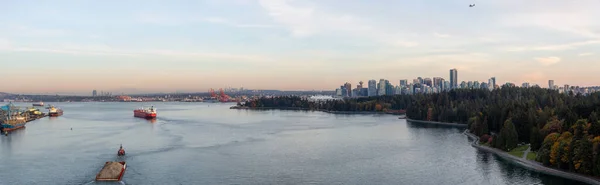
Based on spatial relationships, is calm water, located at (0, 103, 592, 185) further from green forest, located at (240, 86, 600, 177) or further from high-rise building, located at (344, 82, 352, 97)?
high-rise building, located at (344, 82, 352, 97)

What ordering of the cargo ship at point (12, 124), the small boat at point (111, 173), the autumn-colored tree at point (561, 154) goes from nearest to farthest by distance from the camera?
the small boat at point (111, 173) < the autumn-colored tree at point (561, 154) < the cargo ship at point (12, 124)

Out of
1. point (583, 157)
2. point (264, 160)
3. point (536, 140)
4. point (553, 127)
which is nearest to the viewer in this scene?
point (583, 157)

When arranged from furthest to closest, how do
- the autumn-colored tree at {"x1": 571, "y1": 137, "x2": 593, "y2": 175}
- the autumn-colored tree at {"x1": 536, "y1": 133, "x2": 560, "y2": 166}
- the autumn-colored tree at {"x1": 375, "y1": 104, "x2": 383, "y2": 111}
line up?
the autumn-colored tree at {"x1": 375, "y1": 104, "x2": 383, "y2": 111}, the autumn-colored tree at {"x1": 536, "y1": 133, "x2": 560, "y2": 166}, the autumn-colored tree at {"x1": 571, "y1": 137, "x2": 593, "y2": 175}

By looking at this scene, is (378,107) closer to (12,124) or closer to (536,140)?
(12,124)

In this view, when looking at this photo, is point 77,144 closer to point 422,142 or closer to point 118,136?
point 118,136

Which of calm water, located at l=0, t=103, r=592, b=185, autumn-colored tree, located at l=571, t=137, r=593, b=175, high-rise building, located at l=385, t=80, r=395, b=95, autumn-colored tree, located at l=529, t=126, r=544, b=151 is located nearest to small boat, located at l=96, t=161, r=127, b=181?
calm water, located at l=0, t=103, r=592, b=185

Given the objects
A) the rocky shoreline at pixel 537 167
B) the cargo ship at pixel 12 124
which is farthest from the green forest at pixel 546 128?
the cargo ship at pixel 12 124

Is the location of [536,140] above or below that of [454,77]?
below

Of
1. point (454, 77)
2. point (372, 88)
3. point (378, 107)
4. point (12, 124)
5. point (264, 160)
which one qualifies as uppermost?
point (454, 77)

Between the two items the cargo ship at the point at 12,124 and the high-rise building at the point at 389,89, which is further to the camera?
the high-rise building at the point at 389,89

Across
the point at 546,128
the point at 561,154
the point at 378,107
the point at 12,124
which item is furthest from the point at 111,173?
the point at 378,107

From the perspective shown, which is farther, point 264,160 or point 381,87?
point 381,87

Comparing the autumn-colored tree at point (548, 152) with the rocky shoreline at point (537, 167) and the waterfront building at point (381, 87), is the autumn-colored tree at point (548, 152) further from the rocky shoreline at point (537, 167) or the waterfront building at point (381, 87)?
the waterfront building at point (381, 87)

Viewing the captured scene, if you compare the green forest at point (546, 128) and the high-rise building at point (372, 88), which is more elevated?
the high-rise building at point (372, 88)
